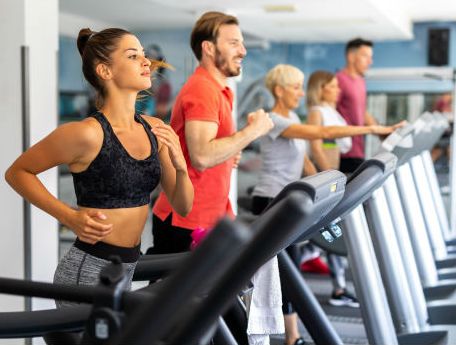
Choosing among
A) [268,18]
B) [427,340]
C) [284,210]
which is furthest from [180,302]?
[268,18]

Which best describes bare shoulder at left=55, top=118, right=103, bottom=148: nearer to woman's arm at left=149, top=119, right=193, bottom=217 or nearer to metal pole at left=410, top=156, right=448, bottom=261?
woman's arm at left=149, top=119, right=193, bottom=217

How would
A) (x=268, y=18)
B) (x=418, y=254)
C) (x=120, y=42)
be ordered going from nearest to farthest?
(x=120, y=42) → (x=418, y=254) → (x=268, y=18)

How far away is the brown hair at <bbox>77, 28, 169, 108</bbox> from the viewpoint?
2.11 metres

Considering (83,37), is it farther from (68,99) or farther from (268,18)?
(68,99)

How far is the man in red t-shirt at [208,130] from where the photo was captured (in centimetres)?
278

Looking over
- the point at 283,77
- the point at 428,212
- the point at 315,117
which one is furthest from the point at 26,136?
the point at 428,212

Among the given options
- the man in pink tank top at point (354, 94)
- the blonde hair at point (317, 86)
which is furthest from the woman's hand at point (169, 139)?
the man in pink tank top at point (354, 94)

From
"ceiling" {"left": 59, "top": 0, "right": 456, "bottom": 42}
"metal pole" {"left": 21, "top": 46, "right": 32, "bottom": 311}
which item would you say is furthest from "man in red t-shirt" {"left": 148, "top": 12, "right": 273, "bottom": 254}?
"ceiling" {"left": 59, "top": 0, "right": 456, "bottom": 42}

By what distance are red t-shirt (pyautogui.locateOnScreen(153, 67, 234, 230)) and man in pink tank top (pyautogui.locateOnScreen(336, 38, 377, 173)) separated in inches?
110

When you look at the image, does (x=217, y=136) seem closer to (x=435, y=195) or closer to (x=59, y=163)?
(x=59, y=163)

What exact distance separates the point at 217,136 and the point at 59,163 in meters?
0.96

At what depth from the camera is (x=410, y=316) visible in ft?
11.0

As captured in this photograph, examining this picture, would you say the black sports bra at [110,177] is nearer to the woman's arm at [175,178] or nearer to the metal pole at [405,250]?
the woman's arm at [175,178]

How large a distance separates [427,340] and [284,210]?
225 cm
